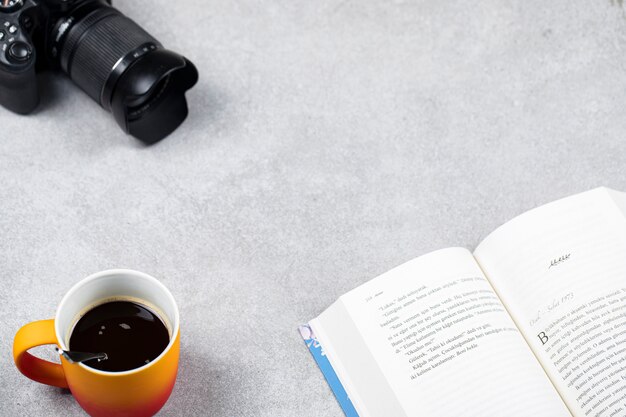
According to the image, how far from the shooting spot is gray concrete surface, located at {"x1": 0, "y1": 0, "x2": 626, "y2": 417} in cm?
71

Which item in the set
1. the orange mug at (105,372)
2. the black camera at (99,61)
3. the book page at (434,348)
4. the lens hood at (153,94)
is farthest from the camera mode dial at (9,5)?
the book page at (434,348)

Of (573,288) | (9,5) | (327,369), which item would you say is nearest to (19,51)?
(9,5)

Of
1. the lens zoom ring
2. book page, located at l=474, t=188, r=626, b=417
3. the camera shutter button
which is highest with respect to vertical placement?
the camera shutter button

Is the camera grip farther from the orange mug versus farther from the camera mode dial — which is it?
the orange mug

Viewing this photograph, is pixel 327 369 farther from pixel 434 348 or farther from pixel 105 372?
pixel 105 372

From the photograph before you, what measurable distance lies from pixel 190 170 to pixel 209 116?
7cm

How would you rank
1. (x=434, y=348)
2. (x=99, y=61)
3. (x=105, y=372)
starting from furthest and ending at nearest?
(x=99, y=61) → (x=434, y=348) → (x=105, y=372)

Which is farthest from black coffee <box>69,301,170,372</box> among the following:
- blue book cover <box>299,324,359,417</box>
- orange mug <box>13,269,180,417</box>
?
blue book cover <box>299,324,359,417</box>

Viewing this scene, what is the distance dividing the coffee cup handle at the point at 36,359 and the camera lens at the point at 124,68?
0.24 m

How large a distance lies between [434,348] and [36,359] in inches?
12.0

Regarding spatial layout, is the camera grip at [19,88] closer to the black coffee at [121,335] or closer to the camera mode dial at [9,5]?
the camera mode dial at [9,5]

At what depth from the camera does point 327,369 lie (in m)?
0.69

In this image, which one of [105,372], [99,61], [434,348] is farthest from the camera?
[99,61]

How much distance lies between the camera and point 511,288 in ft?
2.28
